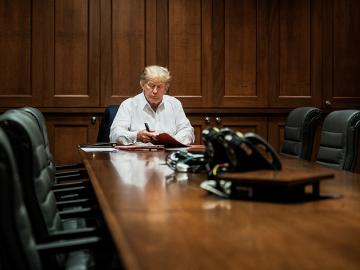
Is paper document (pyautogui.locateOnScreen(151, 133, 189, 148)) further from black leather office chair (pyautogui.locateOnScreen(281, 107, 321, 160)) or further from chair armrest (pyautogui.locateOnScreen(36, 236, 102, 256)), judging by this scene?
chair armrest (pyautogui.locateOnScreen(36, 236, 102, 256))

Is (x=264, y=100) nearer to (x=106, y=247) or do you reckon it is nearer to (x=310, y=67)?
(x=310, y=67)

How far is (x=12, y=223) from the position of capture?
43.7 inches

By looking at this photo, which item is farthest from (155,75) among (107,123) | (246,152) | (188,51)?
(246,152)

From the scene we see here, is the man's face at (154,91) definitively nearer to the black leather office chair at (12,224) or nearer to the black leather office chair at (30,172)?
the black leather office chair at (30,172)

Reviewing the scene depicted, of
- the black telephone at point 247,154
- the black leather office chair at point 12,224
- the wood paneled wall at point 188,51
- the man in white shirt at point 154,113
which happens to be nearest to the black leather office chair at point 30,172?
the black leather office chair at point 12,224

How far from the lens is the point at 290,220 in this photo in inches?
47.7

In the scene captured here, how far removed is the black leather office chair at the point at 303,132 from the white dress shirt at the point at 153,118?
2.70ft

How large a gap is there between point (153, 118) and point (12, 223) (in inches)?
123

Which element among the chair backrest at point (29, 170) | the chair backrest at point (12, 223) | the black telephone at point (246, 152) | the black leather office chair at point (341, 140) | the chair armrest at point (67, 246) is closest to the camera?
the chair backrest at point (12, 223)

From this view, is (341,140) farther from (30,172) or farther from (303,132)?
(30,172)

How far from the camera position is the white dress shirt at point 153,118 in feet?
13.3

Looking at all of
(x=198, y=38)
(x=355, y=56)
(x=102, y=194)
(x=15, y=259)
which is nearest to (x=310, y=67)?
(x=355, y=56)

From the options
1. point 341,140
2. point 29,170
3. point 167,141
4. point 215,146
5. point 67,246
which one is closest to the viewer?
point 67,246

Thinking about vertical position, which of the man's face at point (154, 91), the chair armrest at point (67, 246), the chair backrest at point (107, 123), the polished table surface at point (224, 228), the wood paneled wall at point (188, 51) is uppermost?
the wood paneled wall at point (188, 51)
